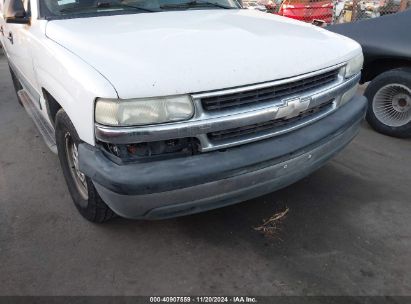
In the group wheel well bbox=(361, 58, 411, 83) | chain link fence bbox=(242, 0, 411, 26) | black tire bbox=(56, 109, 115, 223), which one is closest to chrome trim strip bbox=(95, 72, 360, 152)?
black tire bbox=(56, 109, 115, 223)

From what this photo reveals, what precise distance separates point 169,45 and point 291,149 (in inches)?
37.7

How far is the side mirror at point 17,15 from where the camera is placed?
320 cm

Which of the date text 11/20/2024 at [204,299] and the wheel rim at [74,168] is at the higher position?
the wheel rim at [74,168]

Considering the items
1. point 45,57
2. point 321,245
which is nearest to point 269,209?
point 321,245

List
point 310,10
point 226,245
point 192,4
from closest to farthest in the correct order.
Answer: point 226,245
point 192,4
point 310,10

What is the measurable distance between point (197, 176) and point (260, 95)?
612mm

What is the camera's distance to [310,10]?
11.2 m

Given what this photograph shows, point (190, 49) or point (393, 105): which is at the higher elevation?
point (190, 49)

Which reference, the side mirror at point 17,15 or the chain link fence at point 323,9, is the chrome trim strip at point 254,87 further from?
the chain link fence at point 323,9

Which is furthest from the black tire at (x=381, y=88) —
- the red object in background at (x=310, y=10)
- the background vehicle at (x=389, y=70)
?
the red object in background at (x=310, y=10)

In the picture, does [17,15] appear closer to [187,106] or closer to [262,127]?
[187,106]

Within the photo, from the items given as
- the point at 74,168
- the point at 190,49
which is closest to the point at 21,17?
the point at 74,168

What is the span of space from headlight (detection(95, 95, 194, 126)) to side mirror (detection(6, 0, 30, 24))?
1641 millimetres

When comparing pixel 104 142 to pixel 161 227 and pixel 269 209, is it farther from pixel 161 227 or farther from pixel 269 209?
pixel 269 209
